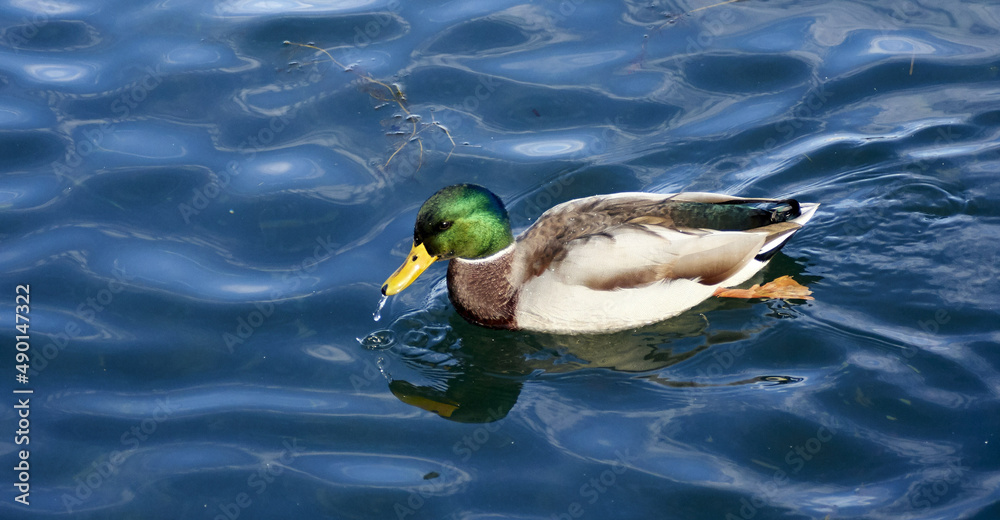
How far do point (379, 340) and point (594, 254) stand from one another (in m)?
1.52

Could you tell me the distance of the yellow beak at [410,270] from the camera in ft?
19.3

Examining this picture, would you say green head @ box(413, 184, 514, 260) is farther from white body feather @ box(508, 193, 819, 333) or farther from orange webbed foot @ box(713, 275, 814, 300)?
orange webbed foot @ box(713, 275, 814, 300)

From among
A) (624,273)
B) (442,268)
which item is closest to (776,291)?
(624,273)

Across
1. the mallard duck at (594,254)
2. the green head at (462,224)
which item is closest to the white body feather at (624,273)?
the mallard duck at (594,254)

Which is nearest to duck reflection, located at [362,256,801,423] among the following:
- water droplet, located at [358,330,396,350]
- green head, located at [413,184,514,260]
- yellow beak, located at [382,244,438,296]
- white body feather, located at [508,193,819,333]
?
water droplet, located at [358,330,396,350]

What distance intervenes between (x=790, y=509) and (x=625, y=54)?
187 inches

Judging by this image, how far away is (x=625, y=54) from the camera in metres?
8.38

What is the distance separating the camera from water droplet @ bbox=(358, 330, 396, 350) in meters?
6.08

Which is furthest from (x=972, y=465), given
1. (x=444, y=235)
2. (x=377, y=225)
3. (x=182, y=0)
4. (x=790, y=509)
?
(x=182, y=0)

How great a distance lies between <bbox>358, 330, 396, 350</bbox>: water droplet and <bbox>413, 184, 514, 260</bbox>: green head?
2.06ft

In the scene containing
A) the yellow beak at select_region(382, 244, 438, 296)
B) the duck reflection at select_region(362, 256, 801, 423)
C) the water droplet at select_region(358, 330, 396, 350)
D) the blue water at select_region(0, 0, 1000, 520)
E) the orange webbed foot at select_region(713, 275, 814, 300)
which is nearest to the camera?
the blue water at select_region(0, 0, 1000, 520)

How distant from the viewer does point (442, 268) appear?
6.88m

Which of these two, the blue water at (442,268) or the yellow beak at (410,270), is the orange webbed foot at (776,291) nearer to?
the blue water at (442,268)

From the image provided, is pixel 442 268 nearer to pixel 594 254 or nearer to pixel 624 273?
pixel 594 254
